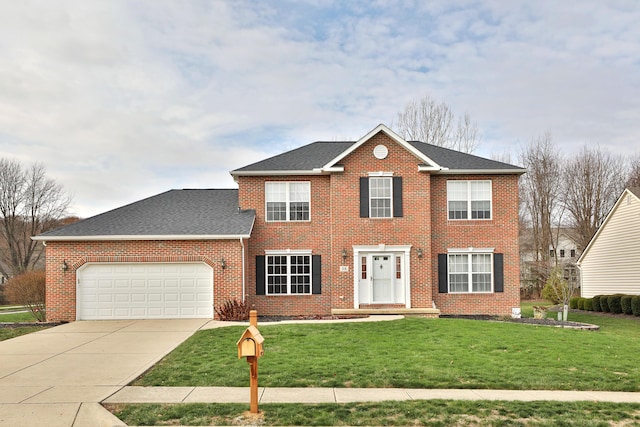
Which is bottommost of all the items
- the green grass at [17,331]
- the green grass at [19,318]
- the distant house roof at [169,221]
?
the green grass at [19,318]

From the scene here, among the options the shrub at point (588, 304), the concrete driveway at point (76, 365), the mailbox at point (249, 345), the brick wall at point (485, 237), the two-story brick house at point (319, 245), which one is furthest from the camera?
the shrub at point (588, 304)

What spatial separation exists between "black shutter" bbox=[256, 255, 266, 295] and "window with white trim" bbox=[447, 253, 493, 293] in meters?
7.26

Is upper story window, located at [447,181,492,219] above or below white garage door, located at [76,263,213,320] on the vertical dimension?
above

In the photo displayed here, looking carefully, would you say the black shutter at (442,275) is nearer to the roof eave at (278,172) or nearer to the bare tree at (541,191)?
the roof eave at (278,172)

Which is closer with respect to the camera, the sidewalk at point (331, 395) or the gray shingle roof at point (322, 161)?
the sidewalk at point (331, 395)

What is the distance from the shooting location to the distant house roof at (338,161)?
1938 cm

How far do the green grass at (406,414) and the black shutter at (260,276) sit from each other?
465 inches

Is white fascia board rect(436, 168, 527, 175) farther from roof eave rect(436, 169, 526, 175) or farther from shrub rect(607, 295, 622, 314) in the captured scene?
shrub rect(607, 295, 622, 314)

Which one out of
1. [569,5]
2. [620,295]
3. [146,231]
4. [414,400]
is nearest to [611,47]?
[569,5]

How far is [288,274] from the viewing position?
19.9 meters

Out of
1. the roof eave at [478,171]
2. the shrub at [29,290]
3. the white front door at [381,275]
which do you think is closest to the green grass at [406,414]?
the white front door at [381,275]

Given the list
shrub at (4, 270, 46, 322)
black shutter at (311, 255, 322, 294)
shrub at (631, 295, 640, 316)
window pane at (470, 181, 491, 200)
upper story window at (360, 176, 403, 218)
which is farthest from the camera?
shrub at (631, 295, 640, 316)

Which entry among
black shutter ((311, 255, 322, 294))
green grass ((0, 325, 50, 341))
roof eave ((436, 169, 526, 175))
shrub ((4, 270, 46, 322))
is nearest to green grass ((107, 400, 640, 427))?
green grass ((0, 325, 50, 341))

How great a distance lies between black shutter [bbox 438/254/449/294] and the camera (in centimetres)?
1991
